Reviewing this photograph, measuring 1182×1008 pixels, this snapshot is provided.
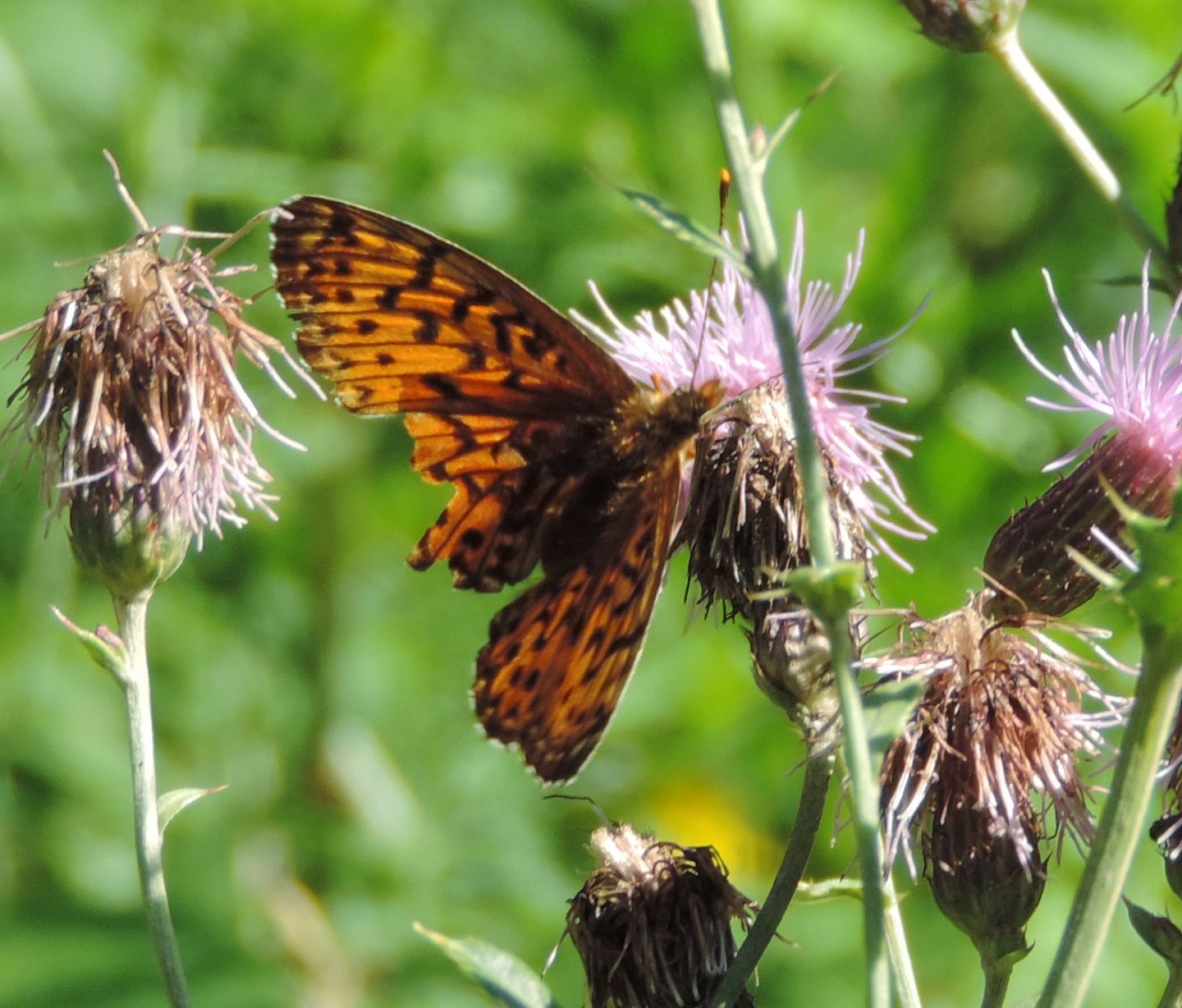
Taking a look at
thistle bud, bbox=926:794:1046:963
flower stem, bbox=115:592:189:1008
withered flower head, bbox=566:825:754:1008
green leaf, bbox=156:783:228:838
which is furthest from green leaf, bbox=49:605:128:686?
thistle bud, bbox=926:794:1046:963

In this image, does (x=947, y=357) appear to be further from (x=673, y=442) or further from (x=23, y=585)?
(x=23, y=585)

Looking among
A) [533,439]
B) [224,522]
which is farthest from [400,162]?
[533,439]

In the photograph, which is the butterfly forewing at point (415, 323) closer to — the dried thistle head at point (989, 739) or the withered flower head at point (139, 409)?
the withered flower head at point (139, 409)

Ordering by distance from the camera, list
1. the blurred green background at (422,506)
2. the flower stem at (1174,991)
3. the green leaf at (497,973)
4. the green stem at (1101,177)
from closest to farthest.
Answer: the green leaf at (497,973), the flower stem at (1174,991), the green stem at (1101,177), the blurred green background at (422,506)

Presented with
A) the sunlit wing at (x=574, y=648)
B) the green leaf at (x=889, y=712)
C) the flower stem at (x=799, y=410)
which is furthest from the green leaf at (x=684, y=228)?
the sunlit wing at (x=574, y=648)

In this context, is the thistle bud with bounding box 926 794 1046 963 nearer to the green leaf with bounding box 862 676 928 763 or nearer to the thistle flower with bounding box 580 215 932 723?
the thistle flower with bounding box 580 215 932 723

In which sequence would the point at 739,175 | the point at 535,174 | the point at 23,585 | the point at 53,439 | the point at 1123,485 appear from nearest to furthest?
the point at 739,175 < the point at 1123,485 < the point at 53,439 < the point at 23,585 < the point at 535,174
